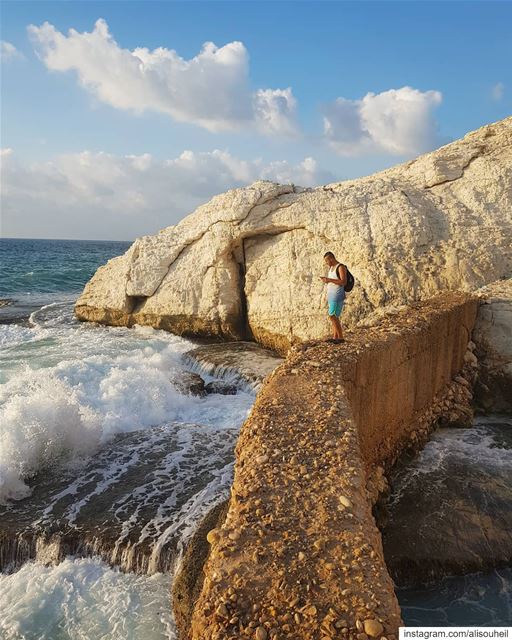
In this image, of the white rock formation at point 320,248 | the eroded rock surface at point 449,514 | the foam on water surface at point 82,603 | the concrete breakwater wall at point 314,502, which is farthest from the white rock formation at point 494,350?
the foam on water surface at point 82,603

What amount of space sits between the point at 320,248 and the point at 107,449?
27.2ft

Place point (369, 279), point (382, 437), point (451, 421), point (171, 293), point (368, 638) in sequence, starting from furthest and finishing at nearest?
point (171, 293) < point (369, 279) < point (451, 421) < point (382, 437) < point (368, 638)

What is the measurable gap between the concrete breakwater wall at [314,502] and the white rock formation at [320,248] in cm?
526

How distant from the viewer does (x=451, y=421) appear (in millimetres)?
9812

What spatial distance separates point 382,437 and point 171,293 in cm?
1059

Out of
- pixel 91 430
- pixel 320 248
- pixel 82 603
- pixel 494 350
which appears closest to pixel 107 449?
pixel 91 430

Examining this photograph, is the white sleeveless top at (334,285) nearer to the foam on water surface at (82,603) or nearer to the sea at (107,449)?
the sea at (107,449)

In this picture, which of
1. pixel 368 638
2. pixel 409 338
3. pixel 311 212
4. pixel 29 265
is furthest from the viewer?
pixel 29 265

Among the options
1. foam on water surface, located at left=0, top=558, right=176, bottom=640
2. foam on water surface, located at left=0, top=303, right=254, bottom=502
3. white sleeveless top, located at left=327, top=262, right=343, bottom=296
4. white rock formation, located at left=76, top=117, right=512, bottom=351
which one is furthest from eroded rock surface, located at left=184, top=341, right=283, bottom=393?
foam on water surface, located at left=0, top=558, right=176, bottom=640

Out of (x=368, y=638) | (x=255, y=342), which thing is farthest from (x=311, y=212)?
(x=368, y=638)

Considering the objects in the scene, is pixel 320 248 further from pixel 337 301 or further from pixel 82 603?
pixel 82 603

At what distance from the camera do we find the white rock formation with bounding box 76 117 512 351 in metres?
13.5

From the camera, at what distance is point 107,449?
29.3 ft

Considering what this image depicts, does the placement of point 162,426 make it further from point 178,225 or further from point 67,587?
point 178,225
